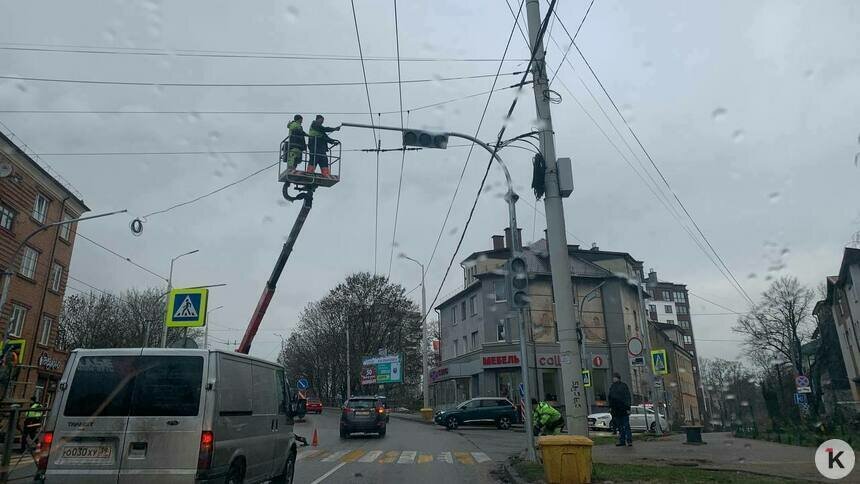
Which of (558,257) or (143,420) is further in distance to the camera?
(558,257)

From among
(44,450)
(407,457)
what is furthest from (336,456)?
(44,450)

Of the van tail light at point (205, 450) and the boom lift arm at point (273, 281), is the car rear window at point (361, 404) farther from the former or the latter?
the van tail light at point (205, 450)

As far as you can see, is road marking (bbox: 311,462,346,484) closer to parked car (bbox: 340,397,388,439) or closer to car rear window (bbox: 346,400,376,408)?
parked car (bbox: 340,397,388,439)

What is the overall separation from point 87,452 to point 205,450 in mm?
1232

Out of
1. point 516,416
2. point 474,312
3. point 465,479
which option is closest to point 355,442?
point 465,479

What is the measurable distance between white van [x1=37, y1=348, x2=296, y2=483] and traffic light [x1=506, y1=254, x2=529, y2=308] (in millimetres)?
6615

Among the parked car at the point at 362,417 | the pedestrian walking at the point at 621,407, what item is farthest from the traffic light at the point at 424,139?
the parked car at the point at 362,417

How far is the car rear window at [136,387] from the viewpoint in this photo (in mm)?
6168

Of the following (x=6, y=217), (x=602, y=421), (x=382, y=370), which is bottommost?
(x=602, y=421)

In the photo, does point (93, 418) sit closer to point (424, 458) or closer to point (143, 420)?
point (143, 420)

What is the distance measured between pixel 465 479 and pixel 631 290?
135ft

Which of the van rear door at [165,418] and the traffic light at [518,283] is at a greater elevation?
the traffic light at [518,283]

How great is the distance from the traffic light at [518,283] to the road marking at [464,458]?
4.41 meters

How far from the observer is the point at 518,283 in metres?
12.1
